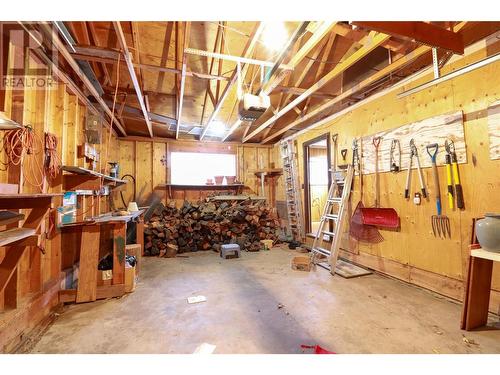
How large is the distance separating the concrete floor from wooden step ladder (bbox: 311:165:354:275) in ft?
1.36

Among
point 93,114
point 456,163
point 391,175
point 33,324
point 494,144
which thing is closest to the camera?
point 33,324

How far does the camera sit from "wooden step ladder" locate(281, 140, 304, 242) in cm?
541

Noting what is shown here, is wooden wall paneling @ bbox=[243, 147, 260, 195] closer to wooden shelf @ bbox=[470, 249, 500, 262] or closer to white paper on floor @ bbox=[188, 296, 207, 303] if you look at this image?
white paper on floor @ bbox=[188, 296, 207, 303]

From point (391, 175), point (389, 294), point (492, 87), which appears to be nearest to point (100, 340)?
point (389, 294)

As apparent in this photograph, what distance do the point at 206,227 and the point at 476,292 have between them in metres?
4.21

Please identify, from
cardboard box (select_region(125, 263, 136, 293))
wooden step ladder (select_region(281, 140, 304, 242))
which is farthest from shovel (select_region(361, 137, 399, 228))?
cardboard box (select_region(125, 263, 136, 293))

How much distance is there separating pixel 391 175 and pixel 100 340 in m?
3.64

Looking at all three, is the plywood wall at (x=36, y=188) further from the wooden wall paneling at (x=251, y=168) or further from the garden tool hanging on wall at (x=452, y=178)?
the wooden wall paneling at (x=251, y=168)

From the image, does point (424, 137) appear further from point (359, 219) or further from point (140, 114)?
point (140, 114)

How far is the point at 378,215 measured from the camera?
3.42 metres

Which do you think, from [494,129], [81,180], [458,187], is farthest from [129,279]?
[494,129]

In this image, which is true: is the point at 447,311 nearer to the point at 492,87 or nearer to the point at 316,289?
the point at 316,289

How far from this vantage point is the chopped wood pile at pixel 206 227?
4.68 meters
